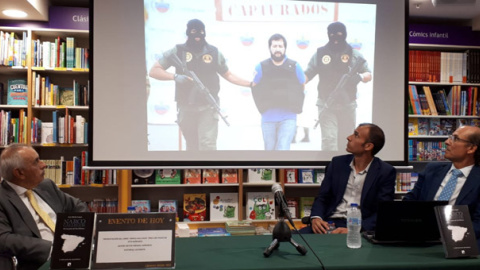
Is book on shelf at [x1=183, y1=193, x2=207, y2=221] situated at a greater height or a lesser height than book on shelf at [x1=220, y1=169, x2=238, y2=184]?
lesser

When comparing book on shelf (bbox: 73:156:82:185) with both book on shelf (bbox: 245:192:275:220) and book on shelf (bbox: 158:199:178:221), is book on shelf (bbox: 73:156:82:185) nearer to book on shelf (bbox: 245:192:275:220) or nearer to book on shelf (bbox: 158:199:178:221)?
book on shelf (bbox: 158:199:178:221)

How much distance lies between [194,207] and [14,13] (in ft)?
9.00

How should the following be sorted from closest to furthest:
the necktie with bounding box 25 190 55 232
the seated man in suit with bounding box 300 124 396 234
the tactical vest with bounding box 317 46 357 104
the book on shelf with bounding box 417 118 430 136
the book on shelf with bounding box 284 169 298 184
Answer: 1. the necktie with bounding box 25 190 55 232
2. the seated man in suit with bounding box 300 124 396 234
3. the tactical vest with bounding box 317 46 357 104
4. the book on shelf with bounding box 284 169 298 184
5. the book on shelf with bounding box 417 118 430 136

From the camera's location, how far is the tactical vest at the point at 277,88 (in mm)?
3029

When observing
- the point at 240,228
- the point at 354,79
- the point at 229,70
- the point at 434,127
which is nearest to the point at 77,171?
the point at 240,228

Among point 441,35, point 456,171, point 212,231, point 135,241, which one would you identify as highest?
point 441,35

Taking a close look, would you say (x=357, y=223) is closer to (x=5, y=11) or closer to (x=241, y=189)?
(x=241, y=189)

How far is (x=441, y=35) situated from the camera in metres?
5.05

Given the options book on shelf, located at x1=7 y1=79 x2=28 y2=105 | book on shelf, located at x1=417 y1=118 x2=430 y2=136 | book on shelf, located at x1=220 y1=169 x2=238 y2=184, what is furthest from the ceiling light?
book on shelf, located at x1=417 y1=118 x2=430 y2=136

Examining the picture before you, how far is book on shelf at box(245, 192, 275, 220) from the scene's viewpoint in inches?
182

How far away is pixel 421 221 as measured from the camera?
1948 mm

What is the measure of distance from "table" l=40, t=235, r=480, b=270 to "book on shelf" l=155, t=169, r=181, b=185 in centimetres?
250

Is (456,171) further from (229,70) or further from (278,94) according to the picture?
(229,70)

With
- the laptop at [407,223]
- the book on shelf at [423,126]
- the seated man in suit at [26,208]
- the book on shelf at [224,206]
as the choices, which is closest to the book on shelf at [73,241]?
the seated man in suit at [26,208]
